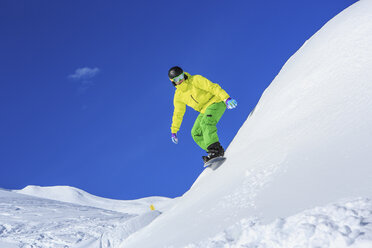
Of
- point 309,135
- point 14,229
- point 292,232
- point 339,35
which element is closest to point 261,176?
point 309,135

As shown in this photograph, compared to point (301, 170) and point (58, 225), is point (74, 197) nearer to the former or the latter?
point (58, 225)

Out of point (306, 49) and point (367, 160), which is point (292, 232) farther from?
point (306, 49)

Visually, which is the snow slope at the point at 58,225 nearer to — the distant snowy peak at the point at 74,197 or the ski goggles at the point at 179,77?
the ski goggles at the point at 179,77

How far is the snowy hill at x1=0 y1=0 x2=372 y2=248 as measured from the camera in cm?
231

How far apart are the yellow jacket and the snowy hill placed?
0.71m

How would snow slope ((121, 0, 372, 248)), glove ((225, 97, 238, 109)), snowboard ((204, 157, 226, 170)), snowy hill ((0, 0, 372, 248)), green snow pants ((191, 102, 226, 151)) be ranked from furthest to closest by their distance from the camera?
green snow pants ((191, 102, 226, 151)), glove ((225, 97, 238, 109)), snowboard ((204, 157, 226, 170)), snow slope ((121, 0, 372, 248)), snowy hill ((0, 0, 372, 248))

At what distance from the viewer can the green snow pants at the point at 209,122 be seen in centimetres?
571

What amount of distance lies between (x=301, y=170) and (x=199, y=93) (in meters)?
3.11

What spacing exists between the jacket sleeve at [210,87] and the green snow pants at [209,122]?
9.5 inches

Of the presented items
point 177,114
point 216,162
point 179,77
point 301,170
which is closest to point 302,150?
point 301,170

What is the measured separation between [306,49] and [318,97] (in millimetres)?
1872

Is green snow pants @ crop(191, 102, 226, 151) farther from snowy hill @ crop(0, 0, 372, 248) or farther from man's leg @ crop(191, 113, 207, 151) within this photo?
snowy hill @ crop(0, 0, 372, 248)

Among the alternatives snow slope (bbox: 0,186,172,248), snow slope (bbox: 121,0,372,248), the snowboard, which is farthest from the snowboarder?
snow slope (bbox: 0,186,172,248)

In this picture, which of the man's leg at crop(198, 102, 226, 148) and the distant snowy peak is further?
the distant snowy peak
